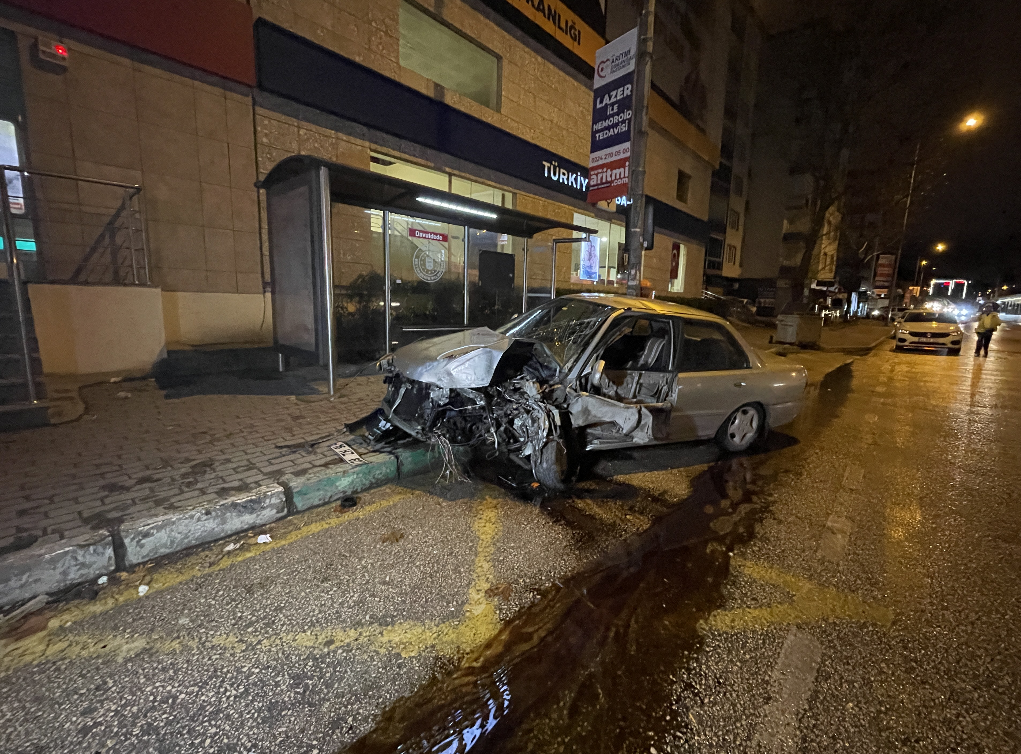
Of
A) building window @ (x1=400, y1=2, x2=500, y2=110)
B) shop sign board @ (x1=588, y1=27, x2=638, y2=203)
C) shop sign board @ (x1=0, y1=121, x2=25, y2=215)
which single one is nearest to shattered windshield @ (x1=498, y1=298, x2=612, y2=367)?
shop sign board @ (x1=588, y1=27, x2=638, y2=203)

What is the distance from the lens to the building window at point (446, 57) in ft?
34.2

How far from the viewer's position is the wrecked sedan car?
3904 millimetres

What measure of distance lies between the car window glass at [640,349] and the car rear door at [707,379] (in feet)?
0.53

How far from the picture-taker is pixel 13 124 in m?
5.88

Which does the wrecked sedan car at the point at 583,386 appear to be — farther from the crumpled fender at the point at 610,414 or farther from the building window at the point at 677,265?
the building window at the point at 677,265

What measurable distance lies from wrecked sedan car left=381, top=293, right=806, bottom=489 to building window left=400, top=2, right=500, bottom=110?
29.3 ft

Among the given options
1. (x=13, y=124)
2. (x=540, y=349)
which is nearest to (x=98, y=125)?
(x=13, y=124)

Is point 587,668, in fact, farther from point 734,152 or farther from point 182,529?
point 734,152

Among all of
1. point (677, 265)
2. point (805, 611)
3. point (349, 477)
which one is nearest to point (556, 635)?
point (805, 611)

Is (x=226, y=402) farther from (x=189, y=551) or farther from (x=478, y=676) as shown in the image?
(x=478, y=676)

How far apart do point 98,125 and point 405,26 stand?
6.83 m

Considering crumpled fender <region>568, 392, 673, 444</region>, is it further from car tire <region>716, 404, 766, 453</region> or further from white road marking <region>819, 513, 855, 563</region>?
car tire <region>716, 404, 766, 453</region>

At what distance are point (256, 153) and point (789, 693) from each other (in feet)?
30.9

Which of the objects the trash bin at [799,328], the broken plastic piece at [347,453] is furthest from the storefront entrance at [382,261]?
the trash bin at [799,328]
